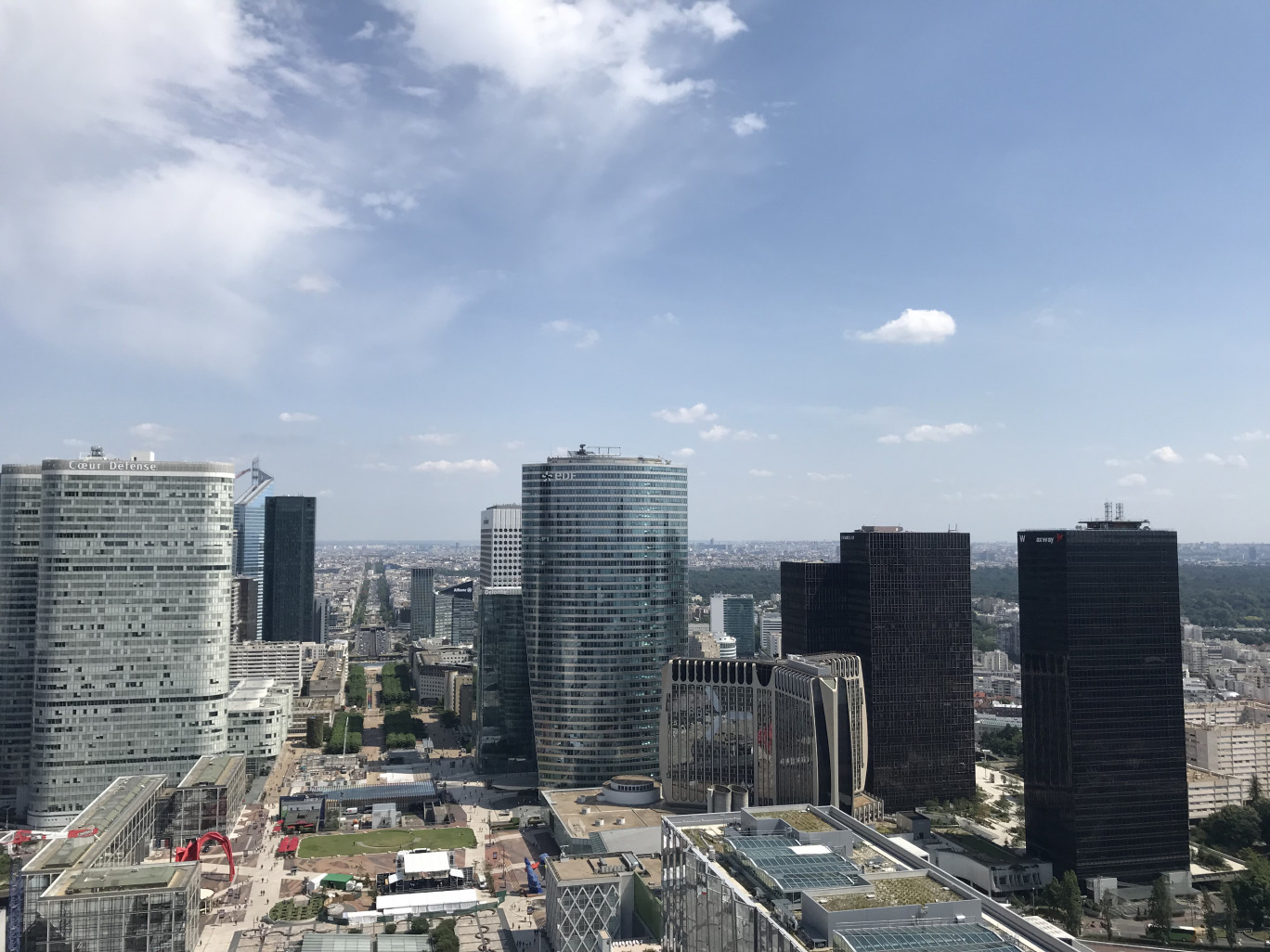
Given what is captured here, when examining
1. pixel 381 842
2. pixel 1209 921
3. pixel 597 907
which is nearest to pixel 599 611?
pixel 381 842

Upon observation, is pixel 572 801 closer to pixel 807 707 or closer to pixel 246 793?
pixel 807 707

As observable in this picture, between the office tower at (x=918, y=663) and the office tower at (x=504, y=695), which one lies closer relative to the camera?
the office tower at (x=918, y=663)

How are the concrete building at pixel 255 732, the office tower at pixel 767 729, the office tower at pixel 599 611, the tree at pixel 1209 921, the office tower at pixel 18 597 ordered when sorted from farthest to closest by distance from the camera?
the concrete building at pixel 255 732
the office tower at pixel 599 611
the office tower at pixel 18 597
the office tower at pixel 767 729
the tree at pixel 1209 921

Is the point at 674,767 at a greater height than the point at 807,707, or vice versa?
the point at 807,707

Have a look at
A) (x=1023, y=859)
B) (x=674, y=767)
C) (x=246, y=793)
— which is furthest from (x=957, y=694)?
(x=246, y=793)

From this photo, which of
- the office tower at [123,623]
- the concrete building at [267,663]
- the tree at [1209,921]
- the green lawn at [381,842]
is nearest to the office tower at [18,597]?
the office tower at [123,623]

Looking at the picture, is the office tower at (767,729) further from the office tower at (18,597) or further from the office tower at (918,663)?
the office tower at (18,597)

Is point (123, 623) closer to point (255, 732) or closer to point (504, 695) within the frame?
point (255, 732)
